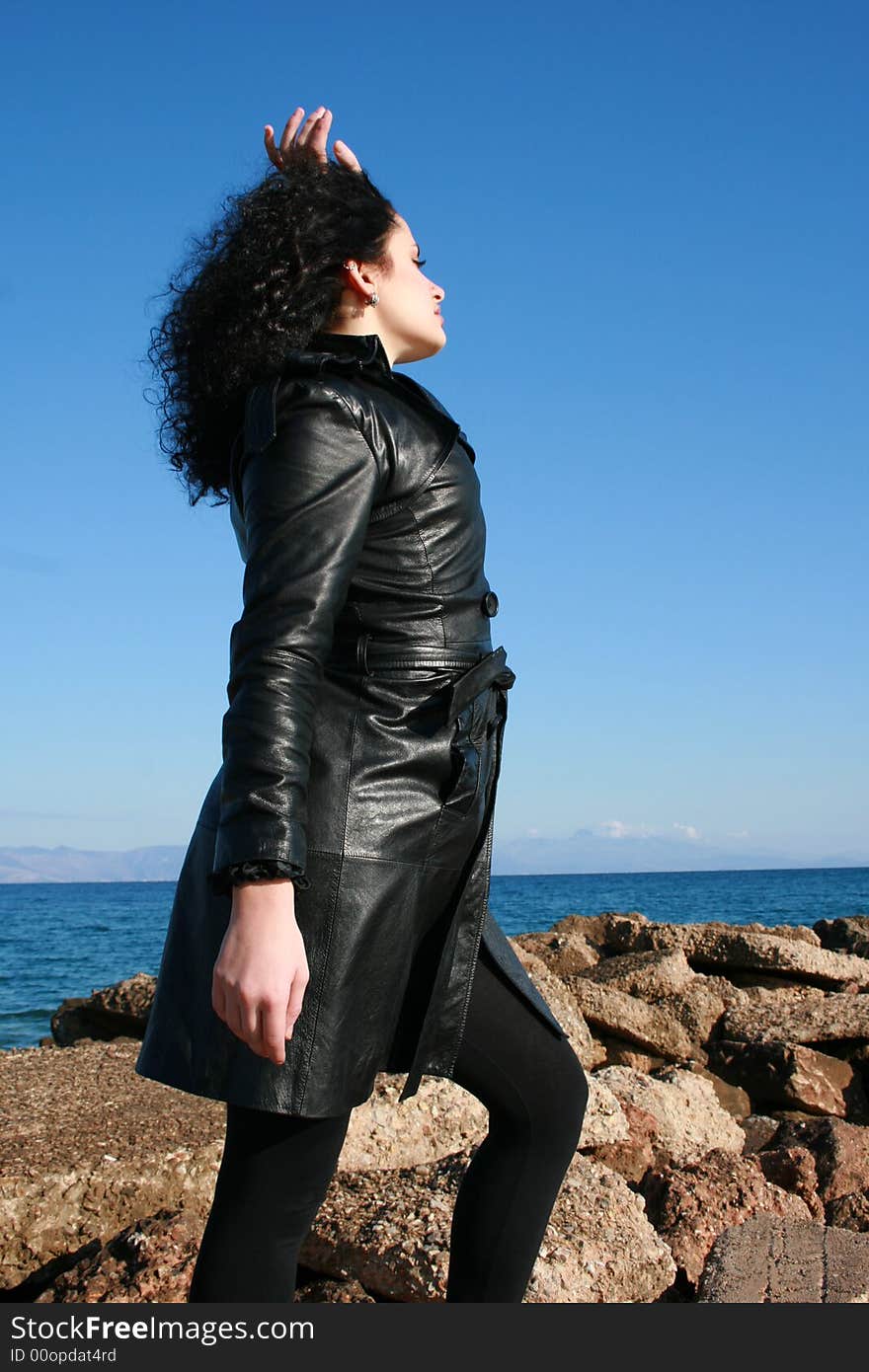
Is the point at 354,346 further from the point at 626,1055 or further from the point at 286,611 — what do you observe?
the point at 626,1055

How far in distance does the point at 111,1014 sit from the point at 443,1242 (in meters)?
4.39

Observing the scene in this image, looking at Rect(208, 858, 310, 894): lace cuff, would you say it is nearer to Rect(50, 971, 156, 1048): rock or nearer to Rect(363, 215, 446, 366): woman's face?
Rect(363, 215, 446, 366): woman's face

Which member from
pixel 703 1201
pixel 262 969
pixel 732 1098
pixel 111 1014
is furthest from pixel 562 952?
pixel 262 969

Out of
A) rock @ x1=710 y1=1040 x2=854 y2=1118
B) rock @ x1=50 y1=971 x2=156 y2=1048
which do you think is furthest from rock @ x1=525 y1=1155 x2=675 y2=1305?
rock @ x1=50 y1=971 x2=156 y2=1048

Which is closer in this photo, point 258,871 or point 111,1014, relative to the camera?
point 258,871

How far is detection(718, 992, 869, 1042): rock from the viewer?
23.2ft

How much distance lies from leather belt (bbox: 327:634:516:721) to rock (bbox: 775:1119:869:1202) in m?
3.13

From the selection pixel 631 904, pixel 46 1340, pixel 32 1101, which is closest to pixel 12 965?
pixel 32 1101

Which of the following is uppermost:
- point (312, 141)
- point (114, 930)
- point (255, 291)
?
point (312, 141)

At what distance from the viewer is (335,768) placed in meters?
1.95

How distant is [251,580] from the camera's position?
1884 millimetres

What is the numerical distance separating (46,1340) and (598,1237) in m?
1.67

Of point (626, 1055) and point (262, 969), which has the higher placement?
point (262, 969)

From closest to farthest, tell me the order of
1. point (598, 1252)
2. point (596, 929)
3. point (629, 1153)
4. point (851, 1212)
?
point (598, 1252)
point (851, 1212)
point (629, 1153)
point (596, 929)
